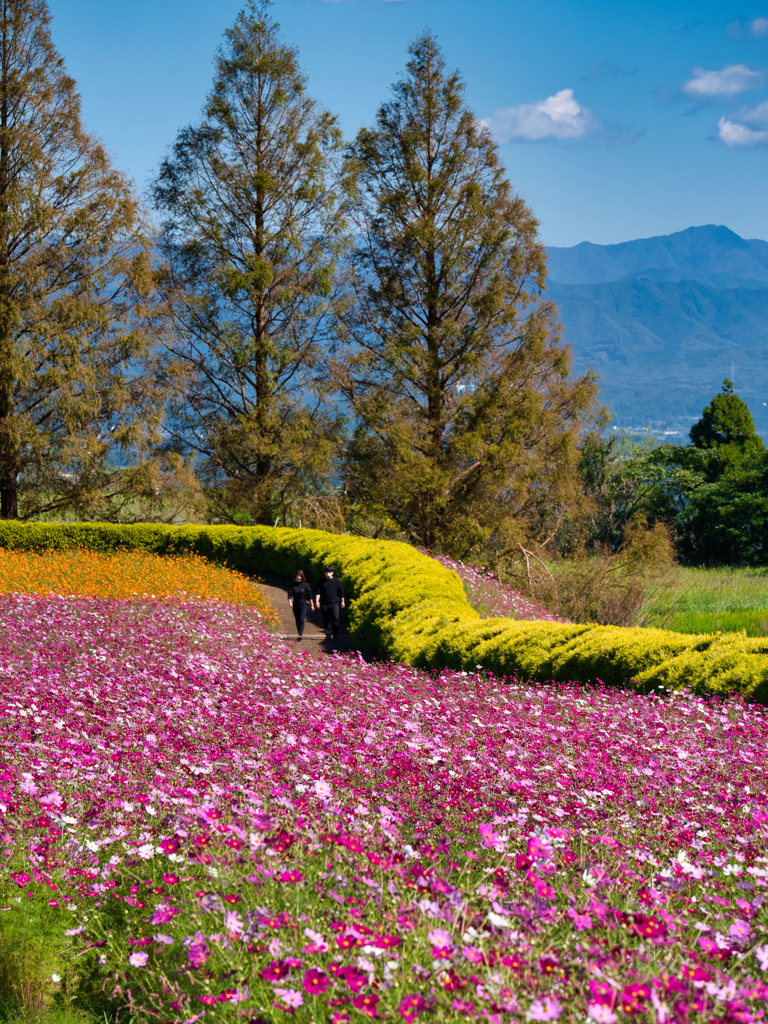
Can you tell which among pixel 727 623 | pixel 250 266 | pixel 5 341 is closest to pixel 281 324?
pixel 250 266

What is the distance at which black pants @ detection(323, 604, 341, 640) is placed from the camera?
12.5m

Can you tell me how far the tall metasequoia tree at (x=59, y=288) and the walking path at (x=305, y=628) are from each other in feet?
22.8

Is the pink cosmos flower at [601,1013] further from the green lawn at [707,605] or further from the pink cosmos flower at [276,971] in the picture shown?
the green lawn at [707,605]

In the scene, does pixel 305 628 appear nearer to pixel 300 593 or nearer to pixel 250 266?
pixel 300 593

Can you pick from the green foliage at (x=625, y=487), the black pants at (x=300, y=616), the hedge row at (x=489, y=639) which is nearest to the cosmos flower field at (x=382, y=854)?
the hedge row at (x=489, y=639)

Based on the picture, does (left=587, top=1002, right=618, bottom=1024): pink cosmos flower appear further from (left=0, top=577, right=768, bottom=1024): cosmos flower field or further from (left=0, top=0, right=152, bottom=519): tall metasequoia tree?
(left=0, top=0, right=152, bottom=519): tall metasequoia tree

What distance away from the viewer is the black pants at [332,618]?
41.1 feet

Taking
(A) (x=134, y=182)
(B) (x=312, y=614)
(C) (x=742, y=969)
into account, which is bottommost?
(B) (x=312, y=614)

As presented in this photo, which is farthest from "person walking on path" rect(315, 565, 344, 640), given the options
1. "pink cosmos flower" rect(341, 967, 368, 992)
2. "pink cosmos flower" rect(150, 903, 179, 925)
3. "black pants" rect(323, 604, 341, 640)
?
"pink cosmos flower" rect(341, 967, 368, 992)

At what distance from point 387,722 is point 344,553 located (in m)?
10.4

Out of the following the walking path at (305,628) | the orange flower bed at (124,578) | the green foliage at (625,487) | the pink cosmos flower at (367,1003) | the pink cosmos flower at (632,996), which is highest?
the green foliage at (625,487)

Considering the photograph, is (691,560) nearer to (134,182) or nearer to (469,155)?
(469,155)

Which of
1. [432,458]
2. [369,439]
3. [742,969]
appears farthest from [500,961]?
[369,439]

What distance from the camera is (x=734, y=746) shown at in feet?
16.3
